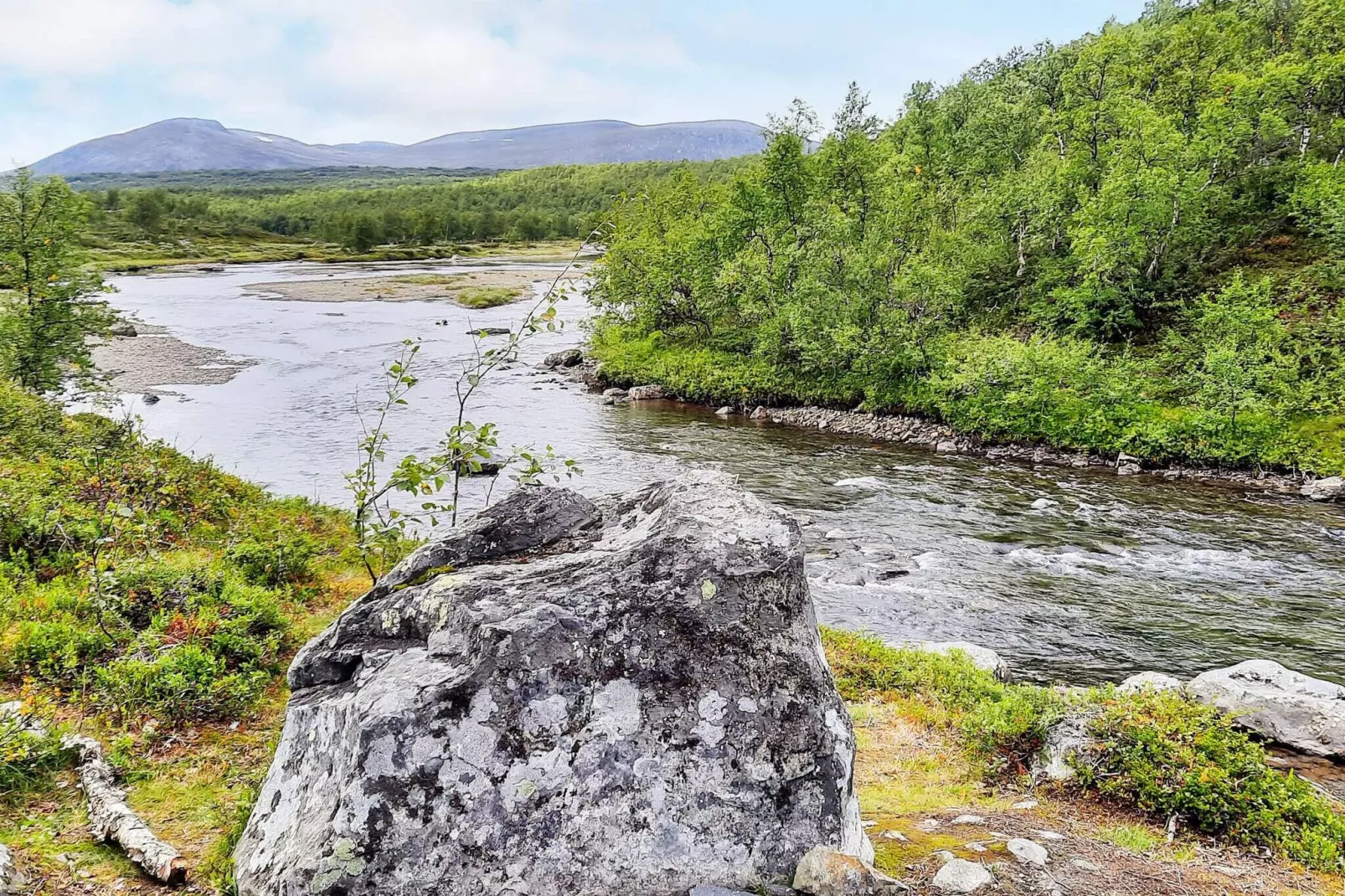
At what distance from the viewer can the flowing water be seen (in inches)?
628

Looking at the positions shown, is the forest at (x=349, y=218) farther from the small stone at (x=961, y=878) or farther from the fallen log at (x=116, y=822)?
the small stone at (x=961, y=878)

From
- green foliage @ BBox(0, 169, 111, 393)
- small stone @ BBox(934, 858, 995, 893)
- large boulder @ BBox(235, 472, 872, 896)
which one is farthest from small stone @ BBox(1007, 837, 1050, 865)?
green foliage @ BBox(0, 169, 111, 393)

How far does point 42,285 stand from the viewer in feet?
80.1

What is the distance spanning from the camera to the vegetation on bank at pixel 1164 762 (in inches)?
295

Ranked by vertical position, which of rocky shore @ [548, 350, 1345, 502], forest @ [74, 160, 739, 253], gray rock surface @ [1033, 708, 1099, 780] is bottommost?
rocky shore @ [548, 350, 1345, 502]

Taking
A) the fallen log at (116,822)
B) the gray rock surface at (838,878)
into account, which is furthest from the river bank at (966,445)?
the fallen log at (116,822)

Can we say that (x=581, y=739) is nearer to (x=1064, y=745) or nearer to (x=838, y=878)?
(x=838, y=878)

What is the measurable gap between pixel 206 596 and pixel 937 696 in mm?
10178

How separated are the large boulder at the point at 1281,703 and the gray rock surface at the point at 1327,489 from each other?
16.4 meters

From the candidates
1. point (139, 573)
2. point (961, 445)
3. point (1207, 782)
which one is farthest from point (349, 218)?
point (1207, 782)

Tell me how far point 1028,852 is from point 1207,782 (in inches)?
133

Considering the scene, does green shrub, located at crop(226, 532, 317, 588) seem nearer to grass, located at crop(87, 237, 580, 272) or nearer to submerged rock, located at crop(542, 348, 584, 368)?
submerged rock, located at crop(542, 348, 584, 368)

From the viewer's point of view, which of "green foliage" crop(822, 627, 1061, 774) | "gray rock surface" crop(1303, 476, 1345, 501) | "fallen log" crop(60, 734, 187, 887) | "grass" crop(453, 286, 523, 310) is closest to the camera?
"fallen log" crop(60, 734, 187, 887)

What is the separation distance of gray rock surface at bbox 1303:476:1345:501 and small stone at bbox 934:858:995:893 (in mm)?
26537
